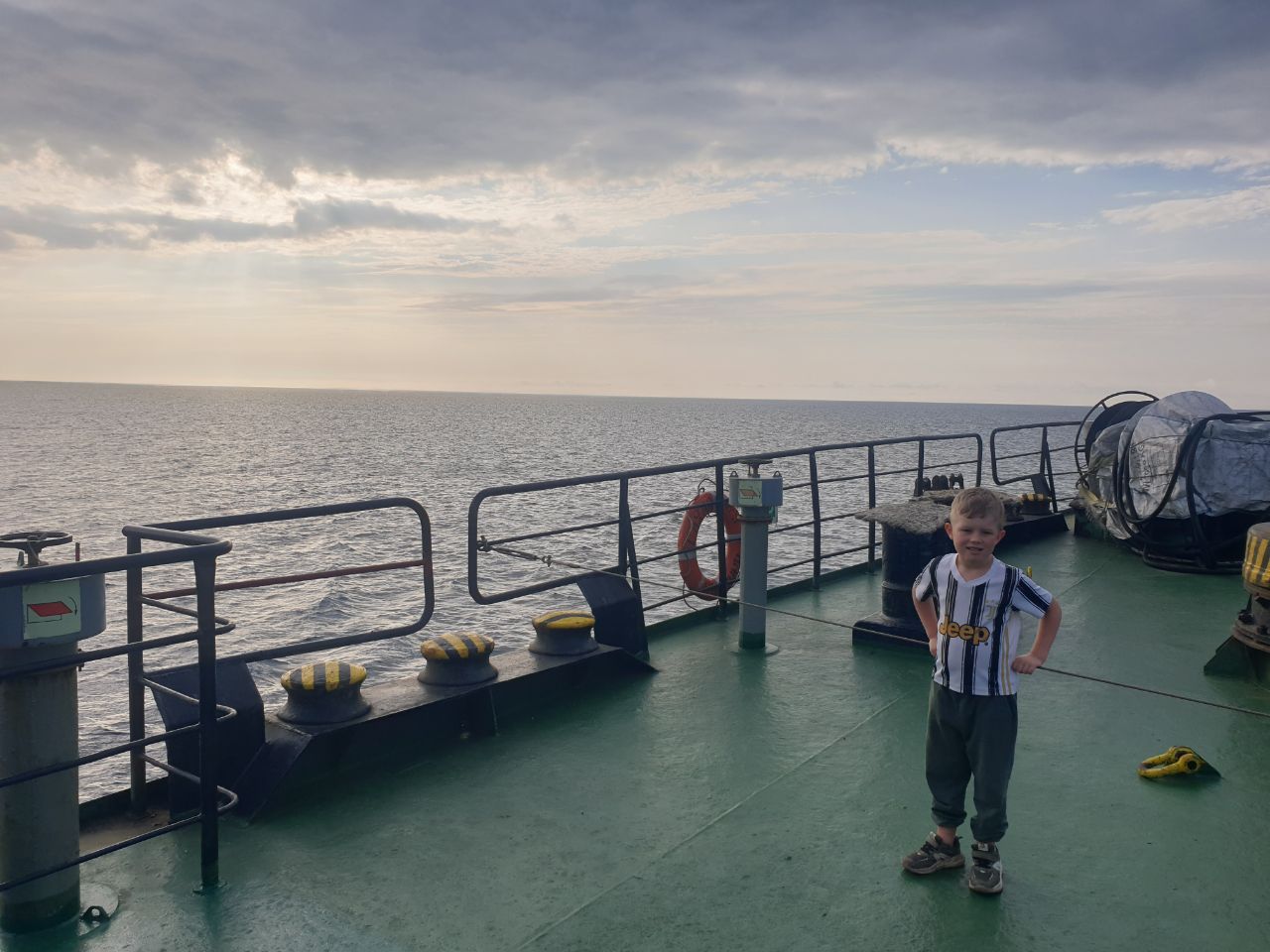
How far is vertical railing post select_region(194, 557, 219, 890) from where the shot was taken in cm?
354

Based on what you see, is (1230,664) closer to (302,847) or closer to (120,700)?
(302,847)

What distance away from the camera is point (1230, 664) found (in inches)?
242

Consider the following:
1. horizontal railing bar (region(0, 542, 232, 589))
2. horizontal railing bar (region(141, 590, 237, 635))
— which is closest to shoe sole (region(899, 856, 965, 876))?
horizontal railing bar (region(141, 590, 237, 635))

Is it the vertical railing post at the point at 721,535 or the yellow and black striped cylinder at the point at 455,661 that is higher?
the vertical railing post at the point at 721,535

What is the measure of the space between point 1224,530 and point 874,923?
7.67m

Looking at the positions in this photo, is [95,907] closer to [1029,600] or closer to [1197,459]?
[1029,600]

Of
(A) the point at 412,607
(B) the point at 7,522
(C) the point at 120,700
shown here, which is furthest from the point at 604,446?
(C) the point at 120,700

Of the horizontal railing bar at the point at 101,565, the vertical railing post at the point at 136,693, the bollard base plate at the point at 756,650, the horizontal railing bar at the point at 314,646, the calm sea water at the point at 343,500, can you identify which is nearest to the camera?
the horizontal railing bar at the point at 101,565

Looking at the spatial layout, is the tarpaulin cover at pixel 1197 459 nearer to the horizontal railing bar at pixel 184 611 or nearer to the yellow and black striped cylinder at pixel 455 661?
the yellow and black striped cylinder at pixel 455 661

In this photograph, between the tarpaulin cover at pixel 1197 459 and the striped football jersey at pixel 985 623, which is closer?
the striped football jersey at pixel 985 623

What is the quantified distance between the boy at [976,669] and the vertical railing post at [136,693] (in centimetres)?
293

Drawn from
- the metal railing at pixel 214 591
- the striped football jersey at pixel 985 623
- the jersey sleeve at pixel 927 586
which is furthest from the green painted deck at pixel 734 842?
the jersey sleeve at pixel 927 586

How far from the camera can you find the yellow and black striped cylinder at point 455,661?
5.21m

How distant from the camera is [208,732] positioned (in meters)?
3.62
